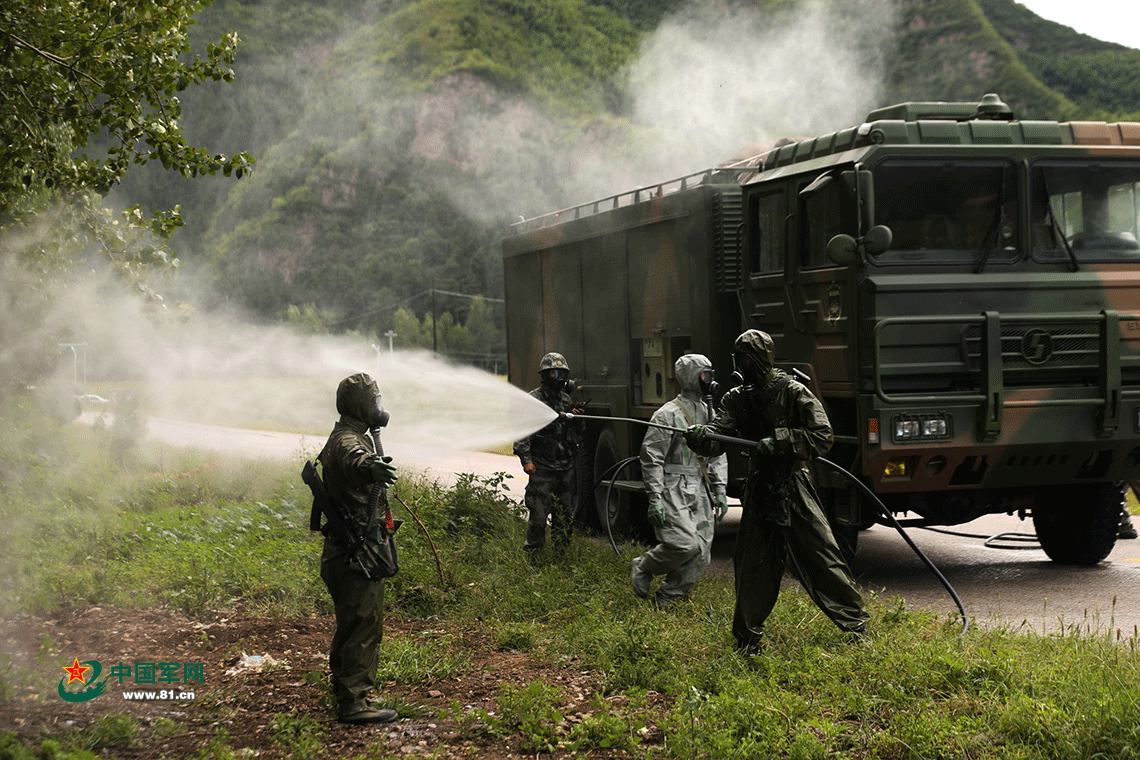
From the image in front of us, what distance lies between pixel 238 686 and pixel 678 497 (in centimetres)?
298

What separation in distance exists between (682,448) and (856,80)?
4109 centimetres

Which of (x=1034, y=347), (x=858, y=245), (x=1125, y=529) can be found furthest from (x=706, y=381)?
(x=1125, y=529)

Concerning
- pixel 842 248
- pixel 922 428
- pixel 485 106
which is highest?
pixel 485 106

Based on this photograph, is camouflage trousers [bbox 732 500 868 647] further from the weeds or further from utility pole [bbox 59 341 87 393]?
utility pole [bbox 59 341 87 393]

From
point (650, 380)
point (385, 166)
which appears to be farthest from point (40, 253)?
point (385, 166)

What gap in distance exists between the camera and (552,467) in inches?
351

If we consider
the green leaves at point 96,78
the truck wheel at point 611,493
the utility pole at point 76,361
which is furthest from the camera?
the utility pole at point 76,361

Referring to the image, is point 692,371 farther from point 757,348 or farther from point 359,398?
point 359,398

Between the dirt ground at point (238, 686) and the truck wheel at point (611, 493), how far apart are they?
3.28 m

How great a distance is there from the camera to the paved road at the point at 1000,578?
7.16m

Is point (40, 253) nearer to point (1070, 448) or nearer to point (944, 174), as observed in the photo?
point (944, 174)

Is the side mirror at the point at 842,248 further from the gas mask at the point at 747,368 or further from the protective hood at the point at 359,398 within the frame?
the protective hood at the point at 359,398

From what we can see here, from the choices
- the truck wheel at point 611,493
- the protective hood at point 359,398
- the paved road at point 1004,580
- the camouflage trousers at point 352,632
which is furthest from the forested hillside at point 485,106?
the camouflage trousers at point 352,632

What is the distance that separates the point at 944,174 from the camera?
7922 mm
